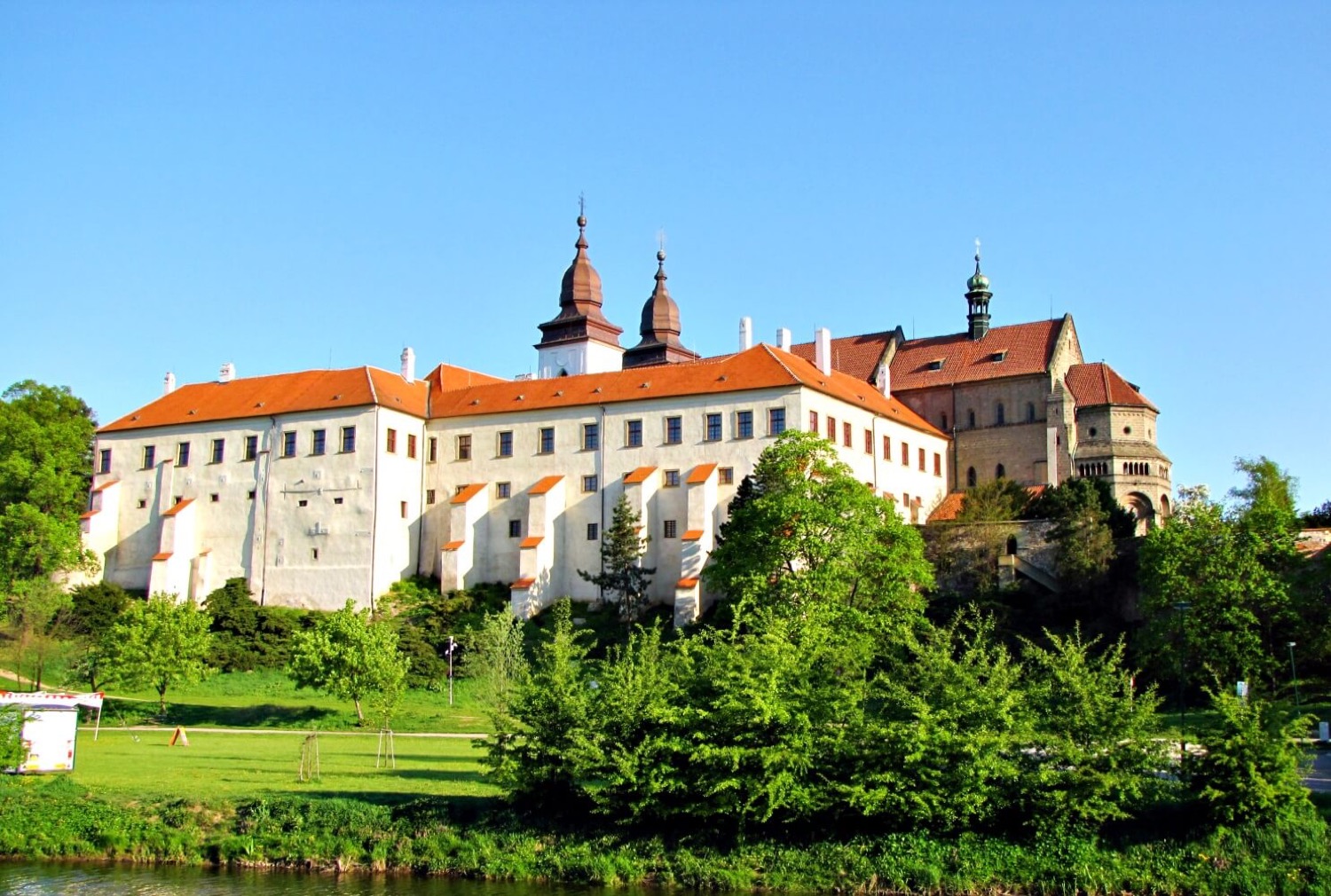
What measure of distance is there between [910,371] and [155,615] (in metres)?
45.6

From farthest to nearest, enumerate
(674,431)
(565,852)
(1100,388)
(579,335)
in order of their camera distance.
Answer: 1. (579,335)
2. (1100,388)
3. (674,431)
4. (565,852)

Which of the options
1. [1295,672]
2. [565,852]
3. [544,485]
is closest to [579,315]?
[544,485]

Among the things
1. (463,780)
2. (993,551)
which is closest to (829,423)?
(993,551)

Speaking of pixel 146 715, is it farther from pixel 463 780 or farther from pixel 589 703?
pixel 589 703

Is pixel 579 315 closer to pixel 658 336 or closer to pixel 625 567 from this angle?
pixel 658 336

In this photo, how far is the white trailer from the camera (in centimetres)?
3341

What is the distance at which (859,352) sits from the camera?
8488 centimetres

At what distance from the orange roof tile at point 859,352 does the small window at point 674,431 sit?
57.8 feet

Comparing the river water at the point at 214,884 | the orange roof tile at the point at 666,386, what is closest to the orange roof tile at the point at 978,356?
the orange roof tile at the point at 666,386

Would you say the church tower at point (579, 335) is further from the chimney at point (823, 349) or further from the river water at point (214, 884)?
the river water at point (214, 884)

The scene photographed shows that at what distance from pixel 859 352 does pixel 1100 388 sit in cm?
1350

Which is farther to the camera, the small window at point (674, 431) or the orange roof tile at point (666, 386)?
the small window at point (674, 431)

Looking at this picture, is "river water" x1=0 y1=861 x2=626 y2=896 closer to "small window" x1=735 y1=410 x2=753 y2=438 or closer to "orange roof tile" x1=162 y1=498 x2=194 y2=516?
"small window" x1=735 y1=410 x2=753 y2=438

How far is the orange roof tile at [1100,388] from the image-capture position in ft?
253
